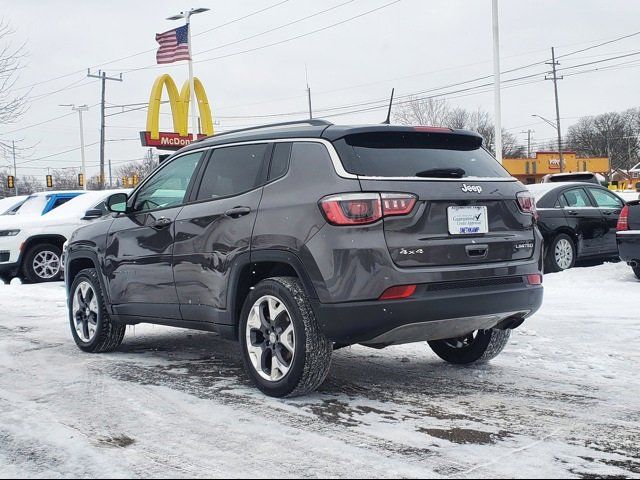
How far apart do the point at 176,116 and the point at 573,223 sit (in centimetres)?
2591

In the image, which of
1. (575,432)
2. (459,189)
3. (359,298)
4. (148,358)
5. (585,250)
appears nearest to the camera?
(575,432)

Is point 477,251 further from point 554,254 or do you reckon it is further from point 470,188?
point 554,254

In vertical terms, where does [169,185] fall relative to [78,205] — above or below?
below

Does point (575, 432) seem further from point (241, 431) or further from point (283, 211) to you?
point (283, 211)

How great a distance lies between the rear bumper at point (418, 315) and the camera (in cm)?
463

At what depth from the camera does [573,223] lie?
12.7 m

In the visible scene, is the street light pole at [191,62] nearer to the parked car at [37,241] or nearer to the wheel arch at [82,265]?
the parked car at [37,241]

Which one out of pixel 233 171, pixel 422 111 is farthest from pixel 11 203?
pixel 422 111

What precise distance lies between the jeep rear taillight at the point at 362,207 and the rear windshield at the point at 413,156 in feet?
0.66

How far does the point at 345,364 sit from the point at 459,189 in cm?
201

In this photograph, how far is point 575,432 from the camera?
4.24m

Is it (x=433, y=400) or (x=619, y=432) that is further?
(x=433, y=400)

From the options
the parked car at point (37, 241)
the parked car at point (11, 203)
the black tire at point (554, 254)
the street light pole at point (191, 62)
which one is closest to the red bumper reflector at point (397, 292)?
the black tire at point (554, 254)

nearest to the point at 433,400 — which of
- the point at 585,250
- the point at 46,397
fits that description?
the point at 46,397
